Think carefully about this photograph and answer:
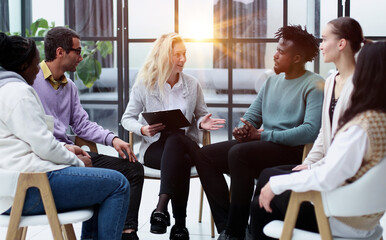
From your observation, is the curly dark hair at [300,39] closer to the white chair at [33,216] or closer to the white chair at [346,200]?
the white chair at [346,200]

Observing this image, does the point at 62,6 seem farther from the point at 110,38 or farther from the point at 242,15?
the point at 242,15

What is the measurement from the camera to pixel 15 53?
2197mm

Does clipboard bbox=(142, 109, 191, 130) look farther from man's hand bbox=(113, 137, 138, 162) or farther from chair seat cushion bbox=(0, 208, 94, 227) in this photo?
chair seat cushion bbox=(0, 208, 94, 227)

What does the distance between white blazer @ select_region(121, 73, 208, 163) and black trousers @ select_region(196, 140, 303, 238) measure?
0.40m

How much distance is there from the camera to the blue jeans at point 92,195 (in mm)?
2164

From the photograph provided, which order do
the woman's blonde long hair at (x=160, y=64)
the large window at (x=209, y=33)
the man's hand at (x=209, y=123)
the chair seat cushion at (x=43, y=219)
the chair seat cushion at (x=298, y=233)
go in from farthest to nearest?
the large window at (x=209, y=33) → the woman's blonde long hair at (x=160, y=64) → the man's hand at (x=209, y=123) → the chair seat cushion at (x=43, y=219) → the chair seat cushion at (x=298, y=233)

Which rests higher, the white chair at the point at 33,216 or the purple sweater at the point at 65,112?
the purple sweater at the point at 65,112

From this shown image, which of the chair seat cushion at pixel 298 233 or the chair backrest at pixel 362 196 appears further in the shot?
the chair seat cushion at pixel 298 233

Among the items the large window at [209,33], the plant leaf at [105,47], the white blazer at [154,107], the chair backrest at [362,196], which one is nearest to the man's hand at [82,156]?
the white blazer at [154,107]

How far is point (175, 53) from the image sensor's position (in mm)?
3461

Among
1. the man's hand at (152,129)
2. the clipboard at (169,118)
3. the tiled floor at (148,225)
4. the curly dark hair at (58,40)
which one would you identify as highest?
the curly dark hair at (58,40)

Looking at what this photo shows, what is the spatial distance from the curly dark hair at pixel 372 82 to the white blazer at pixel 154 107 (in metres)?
1.77

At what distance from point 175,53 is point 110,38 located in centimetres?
197

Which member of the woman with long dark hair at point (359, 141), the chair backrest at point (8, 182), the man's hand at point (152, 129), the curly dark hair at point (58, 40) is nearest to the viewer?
the woman with long dark hair at point (359, 141)
